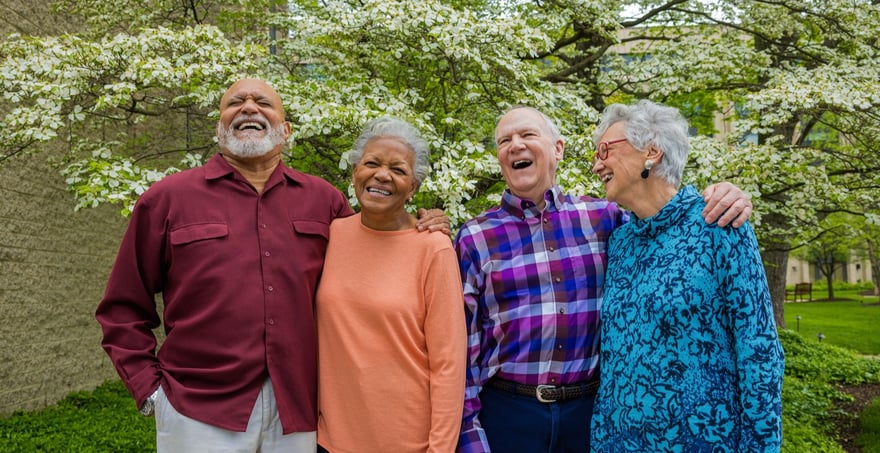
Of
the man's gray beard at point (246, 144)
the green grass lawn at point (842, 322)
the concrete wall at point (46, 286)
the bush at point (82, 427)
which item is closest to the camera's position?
the man's gray beard at point (246, 144)

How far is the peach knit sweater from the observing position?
2.24 metres

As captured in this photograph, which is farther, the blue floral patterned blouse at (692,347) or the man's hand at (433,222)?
the man's hand at (433,222)

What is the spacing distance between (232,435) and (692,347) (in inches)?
65.3

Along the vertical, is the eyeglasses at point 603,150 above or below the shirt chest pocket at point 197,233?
above

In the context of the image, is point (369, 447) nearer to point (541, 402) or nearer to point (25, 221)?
point (541, 402)

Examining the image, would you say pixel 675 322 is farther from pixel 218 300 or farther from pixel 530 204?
pixel 218 300

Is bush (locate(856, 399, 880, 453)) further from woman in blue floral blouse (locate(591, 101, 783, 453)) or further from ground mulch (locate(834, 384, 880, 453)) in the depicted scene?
woman in blue floral blouse (locate(591, 101, 783, 453))

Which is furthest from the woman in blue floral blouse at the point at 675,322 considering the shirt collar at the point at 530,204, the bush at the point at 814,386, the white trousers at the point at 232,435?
the bush at the point at 814,386

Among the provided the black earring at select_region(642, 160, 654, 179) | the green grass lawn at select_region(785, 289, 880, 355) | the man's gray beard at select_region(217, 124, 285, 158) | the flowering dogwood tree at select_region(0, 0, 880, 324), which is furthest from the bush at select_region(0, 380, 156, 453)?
the green grass lawn at select_region(785, 289, 880, 355)

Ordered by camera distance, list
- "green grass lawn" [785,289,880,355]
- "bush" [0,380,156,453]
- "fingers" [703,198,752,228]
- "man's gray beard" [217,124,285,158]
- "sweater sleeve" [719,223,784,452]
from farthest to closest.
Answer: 1. "green grass lawn" [785,289,880,355]
2. "bush" [0,380,156,453]
3. "man's gray beard" [217,124,285,158]
4. "fingers" [703,198,752,228]
5. "sweater sleeve" [719,223,784,452]

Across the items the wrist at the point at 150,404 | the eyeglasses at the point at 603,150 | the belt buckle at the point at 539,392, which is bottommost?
the wrist at the point at 150,404

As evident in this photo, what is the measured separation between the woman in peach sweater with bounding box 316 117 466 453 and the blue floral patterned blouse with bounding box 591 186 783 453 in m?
0.58

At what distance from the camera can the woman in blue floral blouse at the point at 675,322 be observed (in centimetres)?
195

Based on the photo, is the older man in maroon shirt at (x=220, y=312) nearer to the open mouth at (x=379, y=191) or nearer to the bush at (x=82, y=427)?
the open mouth at (x=379, y=191)
